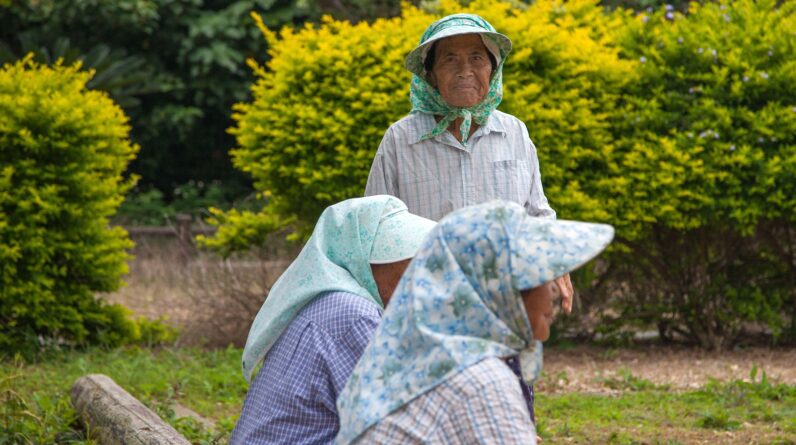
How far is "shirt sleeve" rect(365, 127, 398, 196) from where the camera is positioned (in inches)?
172

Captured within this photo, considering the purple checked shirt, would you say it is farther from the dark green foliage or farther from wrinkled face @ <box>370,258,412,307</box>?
the dark green foliage

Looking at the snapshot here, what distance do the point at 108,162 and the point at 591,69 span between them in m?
3.41

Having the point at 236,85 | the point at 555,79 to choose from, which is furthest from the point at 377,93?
the point at 236,85

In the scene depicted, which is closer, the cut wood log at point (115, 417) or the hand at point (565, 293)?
the hand at point (565, 293)

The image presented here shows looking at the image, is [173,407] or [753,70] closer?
[173,407]

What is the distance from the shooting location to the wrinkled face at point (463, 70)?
4273mm

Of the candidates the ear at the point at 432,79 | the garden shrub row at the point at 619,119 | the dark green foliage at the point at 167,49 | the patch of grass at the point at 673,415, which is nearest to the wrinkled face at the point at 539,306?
the ear at the point at 432,79

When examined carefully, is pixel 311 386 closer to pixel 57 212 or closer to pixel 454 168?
pixel 454 168

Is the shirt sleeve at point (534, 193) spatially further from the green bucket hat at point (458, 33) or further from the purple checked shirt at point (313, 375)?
the purple checked shirt at point (313, 375)

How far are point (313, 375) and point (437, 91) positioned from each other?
200 cm

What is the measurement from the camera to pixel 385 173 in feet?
14.4

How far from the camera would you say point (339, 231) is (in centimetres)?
285

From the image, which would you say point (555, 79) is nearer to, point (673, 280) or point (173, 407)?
point (673, 280)

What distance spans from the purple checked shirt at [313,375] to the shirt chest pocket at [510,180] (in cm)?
163
